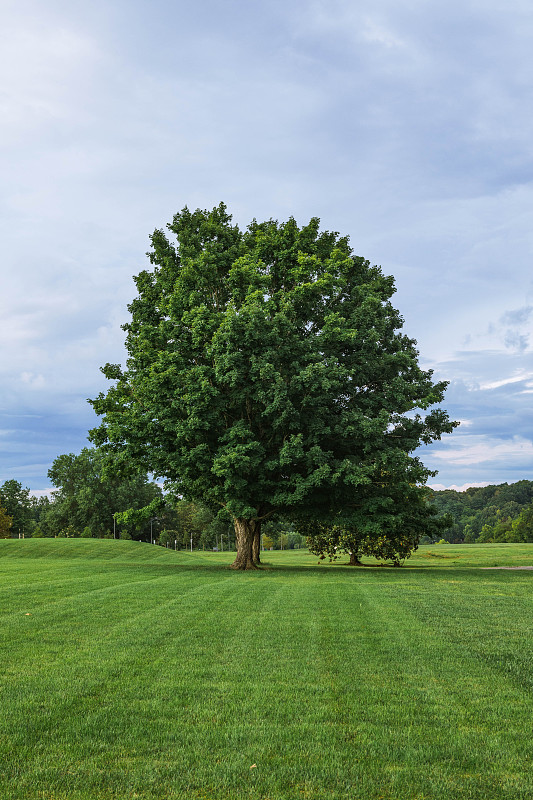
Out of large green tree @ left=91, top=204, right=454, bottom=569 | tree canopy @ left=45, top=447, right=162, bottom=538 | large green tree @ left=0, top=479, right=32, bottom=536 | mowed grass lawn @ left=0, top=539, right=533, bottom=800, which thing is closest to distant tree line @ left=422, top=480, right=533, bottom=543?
tree canopy @ left=45, top=447, right=162, bottom=538

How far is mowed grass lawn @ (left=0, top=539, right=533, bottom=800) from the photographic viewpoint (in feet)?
14.1

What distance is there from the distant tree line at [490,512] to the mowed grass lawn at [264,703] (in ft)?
349

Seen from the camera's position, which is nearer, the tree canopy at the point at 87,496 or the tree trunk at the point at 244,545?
the tree trunk at the point at 244,545

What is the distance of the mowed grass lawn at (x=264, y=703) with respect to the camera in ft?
14.1

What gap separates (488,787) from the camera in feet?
13.9

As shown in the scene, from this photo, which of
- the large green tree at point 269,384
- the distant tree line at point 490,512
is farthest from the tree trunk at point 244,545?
the distant tree line at point 490,512

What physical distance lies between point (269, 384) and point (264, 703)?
673 inches

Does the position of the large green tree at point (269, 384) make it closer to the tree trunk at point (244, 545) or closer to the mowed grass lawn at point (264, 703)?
the tree trunk at point (244, 545)

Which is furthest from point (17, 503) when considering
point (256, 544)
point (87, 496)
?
point (256, 544)

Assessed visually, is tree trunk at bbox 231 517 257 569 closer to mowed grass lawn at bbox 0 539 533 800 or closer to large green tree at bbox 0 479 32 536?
mowed grass lawn at bbox 0 539 533 800

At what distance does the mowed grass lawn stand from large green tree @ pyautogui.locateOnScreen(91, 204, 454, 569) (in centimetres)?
1137

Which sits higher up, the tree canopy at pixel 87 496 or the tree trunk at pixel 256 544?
the tree canopy at pixel 87 496

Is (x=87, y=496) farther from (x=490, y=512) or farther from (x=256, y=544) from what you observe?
(x=490, y=512)

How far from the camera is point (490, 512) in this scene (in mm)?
143250
